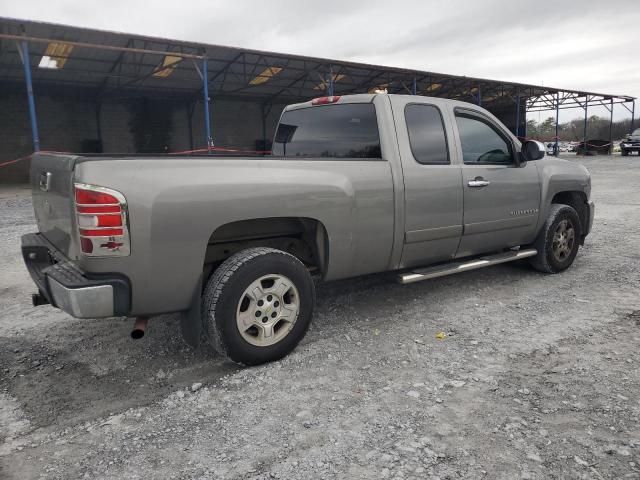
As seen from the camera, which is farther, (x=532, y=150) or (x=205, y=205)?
(x=532, y=150)

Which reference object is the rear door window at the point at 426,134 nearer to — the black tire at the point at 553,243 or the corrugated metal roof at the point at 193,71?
the black tire at the point at 553,243

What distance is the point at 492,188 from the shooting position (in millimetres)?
4332

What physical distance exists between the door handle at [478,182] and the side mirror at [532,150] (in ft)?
2.23

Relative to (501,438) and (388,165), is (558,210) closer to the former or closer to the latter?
(388,165)

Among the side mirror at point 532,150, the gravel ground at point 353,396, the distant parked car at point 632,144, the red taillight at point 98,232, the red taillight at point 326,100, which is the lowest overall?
the gravel ground at point 353,396

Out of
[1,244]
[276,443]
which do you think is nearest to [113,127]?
[1,244]

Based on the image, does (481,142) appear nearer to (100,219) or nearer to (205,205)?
(205,205)

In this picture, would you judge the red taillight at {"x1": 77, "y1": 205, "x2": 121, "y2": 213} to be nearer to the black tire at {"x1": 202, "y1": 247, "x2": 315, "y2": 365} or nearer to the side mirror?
the black tire at {"x1": 202, "y1": 247, "x2": 315, "y2": 365}

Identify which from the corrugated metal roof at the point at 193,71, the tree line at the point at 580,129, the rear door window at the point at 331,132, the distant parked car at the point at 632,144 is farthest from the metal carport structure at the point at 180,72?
the tree line at the point at 580,129

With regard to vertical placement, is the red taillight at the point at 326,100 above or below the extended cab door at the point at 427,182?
above

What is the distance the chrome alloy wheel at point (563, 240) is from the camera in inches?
202

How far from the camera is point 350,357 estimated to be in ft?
10.7

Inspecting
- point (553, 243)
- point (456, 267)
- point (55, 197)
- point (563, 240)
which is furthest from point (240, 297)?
point (563, 240)

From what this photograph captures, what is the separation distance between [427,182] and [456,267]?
837 millimetres
